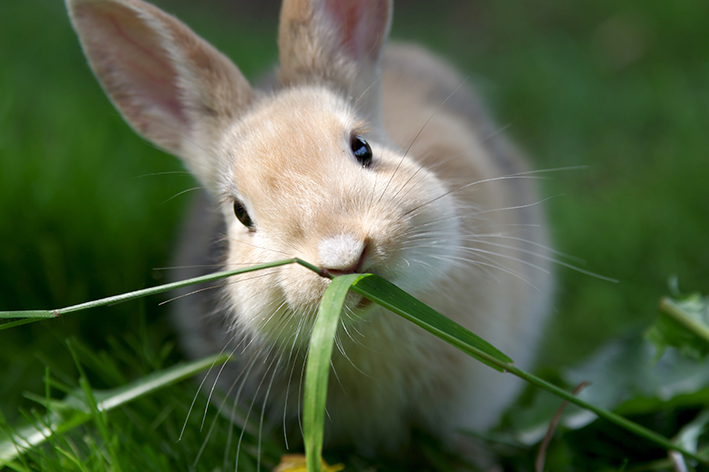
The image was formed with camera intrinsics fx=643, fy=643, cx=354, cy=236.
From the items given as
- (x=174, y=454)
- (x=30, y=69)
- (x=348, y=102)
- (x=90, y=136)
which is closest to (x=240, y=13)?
(x=30, y=69)

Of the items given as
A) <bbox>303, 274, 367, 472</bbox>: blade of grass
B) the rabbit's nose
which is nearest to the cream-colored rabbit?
the rabbit's nose

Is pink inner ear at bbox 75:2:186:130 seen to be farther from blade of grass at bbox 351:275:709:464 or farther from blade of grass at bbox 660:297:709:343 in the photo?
blade of grass at bbox 660:297:709:343

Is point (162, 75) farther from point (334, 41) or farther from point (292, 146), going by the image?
point (292, 146)

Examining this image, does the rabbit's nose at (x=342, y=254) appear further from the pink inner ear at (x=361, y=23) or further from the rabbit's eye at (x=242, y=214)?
the pink inner ear at (x=361, y=23)

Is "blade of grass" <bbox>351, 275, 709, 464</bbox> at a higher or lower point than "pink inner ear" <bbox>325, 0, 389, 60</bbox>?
lower

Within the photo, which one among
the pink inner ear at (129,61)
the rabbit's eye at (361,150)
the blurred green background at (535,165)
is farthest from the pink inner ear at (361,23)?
the blurred green background at (535,165)

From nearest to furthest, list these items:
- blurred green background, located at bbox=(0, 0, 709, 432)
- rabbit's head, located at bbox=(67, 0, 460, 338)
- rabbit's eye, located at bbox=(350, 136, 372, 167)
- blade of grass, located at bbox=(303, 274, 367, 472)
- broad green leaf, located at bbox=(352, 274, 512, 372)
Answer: blade of grass, located at bbox=(303, 274, 367, 472)
broad green leaf, located at bbox=(352, 274, 512, 372)
rabbit's head, located at bbox=(67, 0, 460, 338)
rabbit's eye, located at bbox=(350, 136, 372, 167)
blurred green background, located at bbox=(0, 0, 709, 432)

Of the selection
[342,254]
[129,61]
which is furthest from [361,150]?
[129,61]
